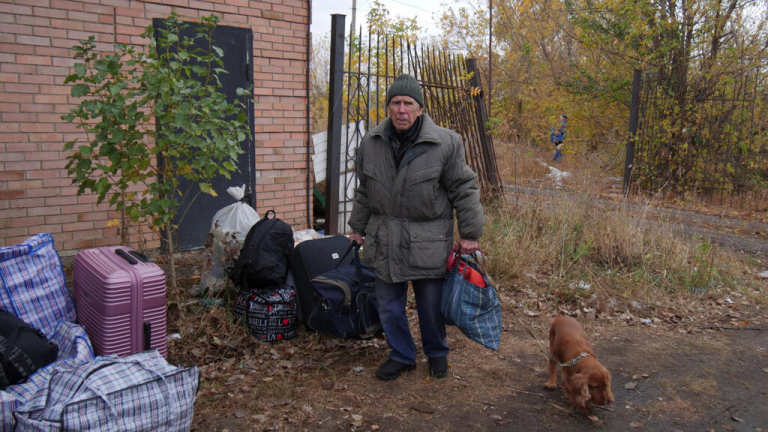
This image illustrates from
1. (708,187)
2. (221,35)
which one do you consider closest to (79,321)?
(221,35)

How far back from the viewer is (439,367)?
3539 mm

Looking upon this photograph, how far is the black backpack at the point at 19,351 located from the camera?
8.14 feet

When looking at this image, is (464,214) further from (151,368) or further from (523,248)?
(523,248)

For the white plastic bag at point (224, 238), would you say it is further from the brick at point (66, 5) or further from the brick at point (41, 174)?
the brick at point (66, 5)

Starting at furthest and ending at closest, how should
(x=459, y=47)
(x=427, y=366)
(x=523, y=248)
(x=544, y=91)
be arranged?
1. (x=459, y=47)
2. (x=544, y=91)
3. (x=523, y=248)
4. (x=427, y=366)

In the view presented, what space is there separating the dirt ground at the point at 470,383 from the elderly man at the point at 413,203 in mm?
473

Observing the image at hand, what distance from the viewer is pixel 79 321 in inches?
132

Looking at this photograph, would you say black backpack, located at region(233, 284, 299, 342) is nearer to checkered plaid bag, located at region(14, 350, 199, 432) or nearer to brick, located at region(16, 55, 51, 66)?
checkered plaid bag, located at region(14, 350, 199, 432)

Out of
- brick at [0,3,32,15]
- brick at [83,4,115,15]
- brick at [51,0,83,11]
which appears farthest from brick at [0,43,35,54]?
brick at [83,4,115,15]

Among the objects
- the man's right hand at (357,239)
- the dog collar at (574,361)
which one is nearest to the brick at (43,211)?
the man's right hand at (357,239)

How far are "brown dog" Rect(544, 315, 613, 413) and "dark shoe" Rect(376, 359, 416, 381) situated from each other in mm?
954

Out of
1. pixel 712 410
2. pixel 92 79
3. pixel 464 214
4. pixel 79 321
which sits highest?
pixel 92 79

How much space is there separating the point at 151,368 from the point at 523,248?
4.30m

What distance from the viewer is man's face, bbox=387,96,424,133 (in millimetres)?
3188
